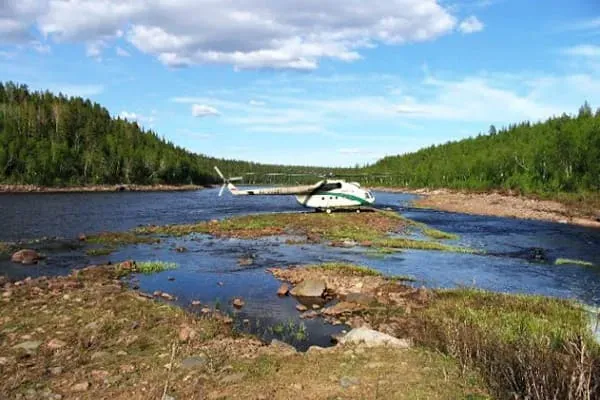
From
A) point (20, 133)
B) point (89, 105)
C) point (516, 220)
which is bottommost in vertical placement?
point (516, 220)

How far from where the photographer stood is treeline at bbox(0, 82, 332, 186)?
129 m

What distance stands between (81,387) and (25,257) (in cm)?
2292

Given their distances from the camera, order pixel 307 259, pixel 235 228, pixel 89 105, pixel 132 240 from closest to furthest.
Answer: pixel 307 259, pixel 132 240, pixel 235 228, pixel 89 105

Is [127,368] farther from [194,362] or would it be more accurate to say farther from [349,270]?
[349,270]

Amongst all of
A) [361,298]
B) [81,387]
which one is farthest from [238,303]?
[81,387]

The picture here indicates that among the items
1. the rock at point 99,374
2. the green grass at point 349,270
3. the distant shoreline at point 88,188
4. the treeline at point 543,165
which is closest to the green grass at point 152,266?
the green grass at point 349,270

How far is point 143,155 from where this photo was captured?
164625 millimetres

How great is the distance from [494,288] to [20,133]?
15183 cm

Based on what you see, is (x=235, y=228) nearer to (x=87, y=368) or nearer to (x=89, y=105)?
(x=87, y=368)

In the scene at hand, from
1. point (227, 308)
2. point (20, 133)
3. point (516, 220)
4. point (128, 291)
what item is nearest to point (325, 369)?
point (227, 308)

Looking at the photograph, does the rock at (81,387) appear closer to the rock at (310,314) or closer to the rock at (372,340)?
the rock at (372,340)

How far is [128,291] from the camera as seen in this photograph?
21.5m

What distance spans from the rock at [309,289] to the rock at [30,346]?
38.0ft

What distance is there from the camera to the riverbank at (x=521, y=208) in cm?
7256
